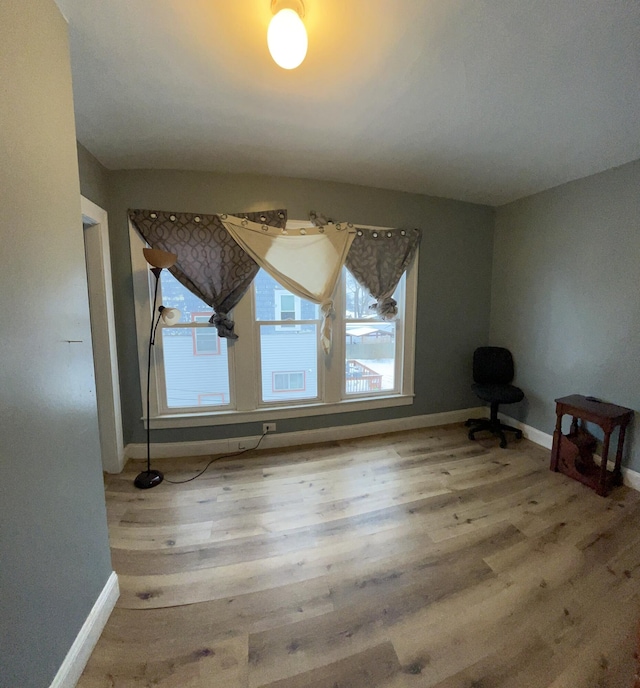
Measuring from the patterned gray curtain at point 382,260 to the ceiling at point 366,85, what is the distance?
605 mm

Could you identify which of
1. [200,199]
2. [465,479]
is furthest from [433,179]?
[465,479]

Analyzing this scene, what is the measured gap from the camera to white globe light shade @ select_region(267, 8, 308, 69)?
973 millimetres

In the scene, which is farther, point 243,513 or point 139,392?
point 139,392

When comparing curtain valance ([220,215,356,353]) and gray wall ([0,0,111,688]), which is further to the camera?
curtain valance ([220,215,356,353])

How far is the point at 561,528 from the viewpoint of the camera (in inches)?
66.2

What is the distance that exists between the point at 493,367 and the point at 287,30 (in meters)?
3.07

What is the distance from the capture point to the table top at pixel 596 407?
1.96 metres

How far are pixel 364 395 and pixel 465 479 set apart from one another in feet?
3.67

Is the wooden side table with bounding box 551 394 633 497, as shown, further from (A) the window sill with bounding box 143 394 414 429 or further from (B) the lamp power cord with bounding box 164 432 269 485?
(B) the lamp power cord with bounding box 164 432 269 485

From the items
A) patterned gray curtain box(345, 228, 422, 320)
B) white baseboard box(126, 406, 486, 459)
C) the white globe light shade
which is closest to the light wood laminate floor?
white baseboard box(126, 406, 486, 459)

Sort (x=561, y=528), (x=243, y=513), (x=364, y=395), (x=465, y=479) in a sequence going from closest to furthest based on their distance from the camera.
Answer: (x=561, y=528)
(x=243, y=513)
(x=465, y=479)
(x=364, y=395)

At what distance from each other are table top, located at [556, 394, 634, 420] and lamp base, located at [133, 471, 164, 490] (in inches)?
128

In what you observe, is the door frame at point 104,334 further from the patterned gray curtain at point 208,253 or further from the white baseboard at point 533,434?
the white baseboard at point 533,434

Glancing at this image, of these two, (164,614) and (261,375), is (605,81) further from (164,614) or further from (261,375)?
(164,614)
